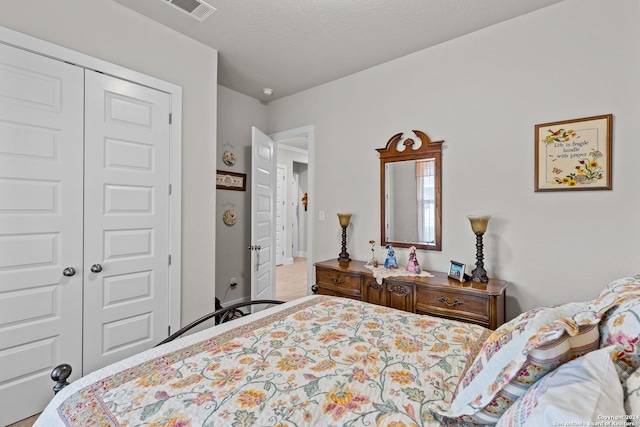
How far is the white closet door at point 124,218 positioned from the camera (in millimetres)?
2127

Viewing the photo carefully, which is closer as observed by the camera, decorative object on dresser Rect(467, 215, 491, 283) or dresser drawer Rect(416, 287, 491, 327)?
dresser drawer Rect(416, 287, 491, 327)

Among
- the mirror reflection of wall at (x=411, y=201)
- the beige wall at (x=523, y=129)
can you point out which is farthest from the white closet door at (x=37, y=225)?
the mirror reflection of wall at (x=411, y=201)

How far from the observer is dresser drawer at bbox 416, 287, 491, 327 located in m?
2.07

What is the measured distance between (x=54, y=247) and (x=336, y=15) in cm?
259

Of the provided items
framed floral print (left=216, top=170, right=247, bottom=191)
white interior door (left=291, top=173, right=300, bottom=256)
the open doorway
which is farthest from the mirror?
white interior door (left=291, top=173, right=300, bottom=256)

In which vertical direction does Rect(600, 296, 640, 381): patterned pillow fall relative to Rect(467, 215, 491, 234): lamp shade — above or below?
below

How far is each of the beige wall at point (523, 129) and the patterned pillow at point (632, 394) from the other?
70.4 inches

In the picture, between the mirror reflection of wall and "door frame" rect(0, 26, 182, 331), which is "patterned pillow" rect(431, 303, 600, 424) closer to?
the mirror reflection of wall

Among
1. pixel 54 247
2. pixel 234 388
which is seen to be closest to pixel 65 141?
pixel 54 247

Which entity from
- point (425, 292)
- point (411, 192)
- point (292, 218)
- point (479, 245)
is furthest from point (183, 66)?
point (292, 218)

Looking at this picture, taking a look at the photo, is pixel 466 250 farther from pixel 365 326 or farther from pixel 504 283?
pixel 365 326

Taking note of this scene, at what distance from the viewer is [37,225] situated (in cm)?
190

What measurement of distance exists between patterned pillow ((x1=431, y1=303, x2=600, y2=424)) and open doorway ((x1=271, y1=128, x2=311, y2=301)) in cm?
365

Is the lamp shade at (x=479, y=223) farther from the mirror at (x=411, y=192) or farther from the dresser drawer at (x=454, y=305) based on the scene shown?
the dresser drawer at (x=454, y=305)
